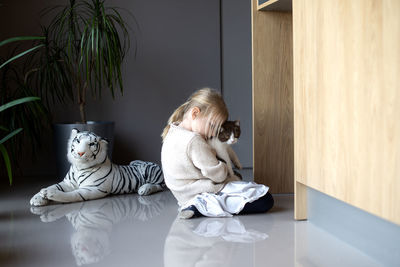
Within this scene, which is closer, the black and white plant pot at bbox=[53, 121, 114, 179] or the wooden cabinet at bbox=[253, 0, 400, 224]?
the wooden cabinet at bbox=[253, 0, 400, 224]

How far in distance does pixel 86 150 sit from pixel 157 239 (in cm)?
92

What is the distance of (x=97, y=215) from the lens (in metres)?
2.12

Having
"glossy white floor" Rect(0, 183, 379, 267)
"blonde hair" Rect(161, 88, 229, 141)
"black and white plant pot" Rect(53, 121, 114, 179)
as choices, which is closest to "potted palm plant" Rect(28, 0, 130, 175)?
"black and white plant pot" Rect(53, 121, 114, 179)

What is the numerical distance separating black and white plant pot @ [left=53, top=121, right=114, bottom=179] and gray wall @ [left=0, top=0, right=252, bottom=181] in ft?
1.36

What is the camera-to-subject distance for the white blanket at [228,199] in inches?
79.7

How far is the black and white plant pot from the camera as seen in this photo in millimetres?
2904

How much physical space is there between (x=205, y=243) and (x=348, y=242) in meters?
0.48

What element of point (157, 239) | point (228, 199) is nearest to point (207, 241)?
point (157, 239)

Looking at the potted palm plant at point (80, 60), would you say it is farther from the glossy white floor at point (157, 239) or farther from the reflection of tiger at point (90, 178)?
the glossy white floor at point (157, 239)

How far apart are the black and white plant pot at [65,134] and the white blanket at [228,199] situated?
1.07 metres

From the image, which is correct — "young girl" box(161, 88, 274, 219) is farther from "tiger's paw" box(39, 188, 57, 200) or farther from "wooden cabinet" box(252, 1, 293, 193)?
"tiger's paw" box(39, 188, 57, 200)

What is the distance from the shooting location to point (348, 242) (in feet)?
5.32

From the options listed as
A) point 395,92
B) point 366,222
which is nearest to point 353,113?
point 395,92

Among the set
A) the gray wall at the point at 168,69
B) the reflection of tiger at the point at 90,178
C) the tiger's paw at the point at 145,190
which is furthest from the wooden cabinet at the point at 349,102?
the gray wall at the point at 168,69
